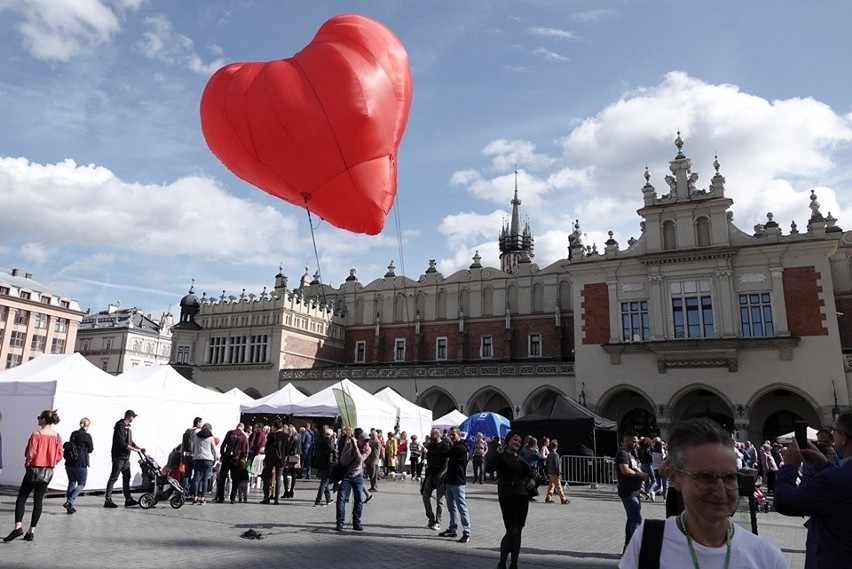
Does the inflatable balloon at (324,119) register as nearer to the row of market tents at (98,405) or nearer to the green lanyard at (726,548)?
the green lanyard at (726,548)

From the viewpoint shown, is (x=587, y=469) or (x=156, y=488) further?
(x=587, y=469)

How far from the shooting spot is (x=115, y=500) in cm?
1241

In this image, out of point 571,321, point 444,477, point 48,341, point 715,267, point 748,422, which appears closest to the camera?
point 444,477

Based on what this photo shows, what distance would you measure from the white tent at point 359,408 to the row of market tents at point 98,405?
277cm

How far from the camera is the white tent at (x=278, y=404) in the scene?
2225 cm

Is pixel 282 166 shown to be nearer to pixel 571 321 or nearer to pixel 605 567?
pixel 605 567

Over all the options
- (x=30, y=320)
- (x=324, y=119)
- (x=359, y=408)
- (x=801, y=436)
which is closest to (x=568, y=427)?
(x=359, y=408)

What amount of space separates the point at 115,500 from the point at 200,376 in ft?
92.2

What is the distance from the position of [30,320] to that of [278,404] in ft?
168

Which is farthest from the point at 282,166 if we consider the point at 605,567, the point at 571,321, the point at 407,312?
the point at 407,312

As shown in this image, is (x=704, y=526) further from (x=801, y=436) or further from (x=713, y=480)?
(x=801, y=436)

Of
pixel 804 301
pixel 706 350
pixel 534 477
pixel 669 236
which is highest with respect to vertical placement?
pixel 669 236

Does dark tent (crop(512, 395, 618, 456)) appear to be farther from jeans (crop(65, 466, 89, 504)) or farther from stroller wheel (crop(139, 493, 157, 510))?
jeans (crop(65, 466, 89, 504))

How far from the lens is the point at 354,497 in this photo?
945cm
